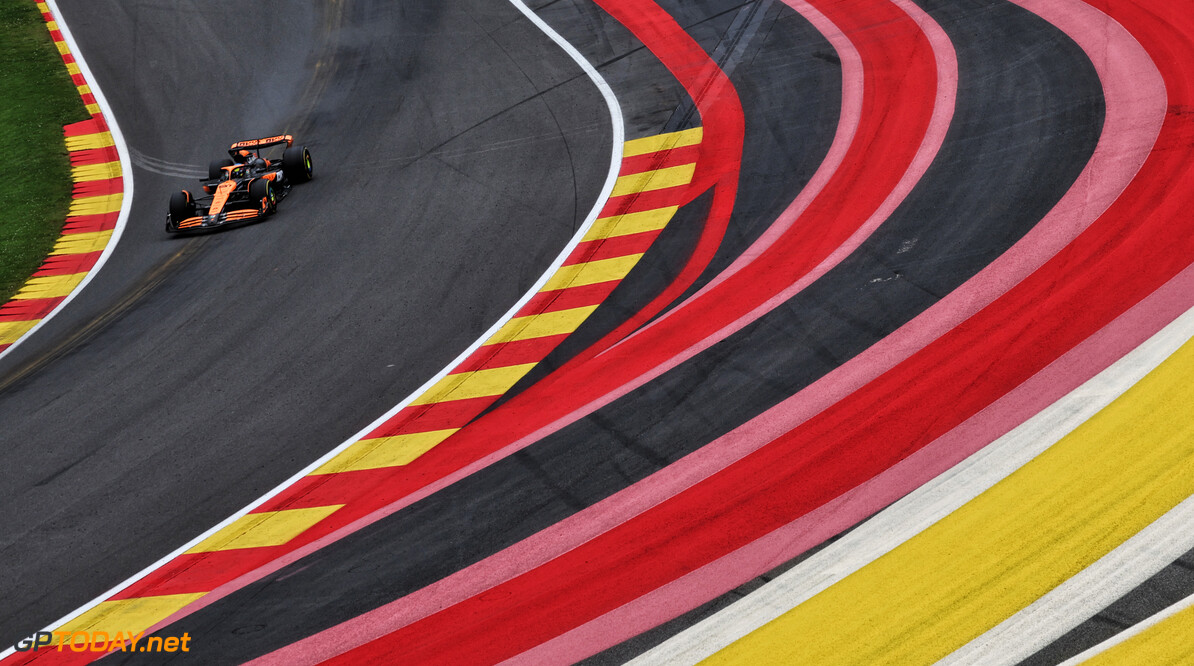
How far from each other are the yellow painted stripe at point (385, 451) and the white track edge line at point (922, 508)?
11.7 feet

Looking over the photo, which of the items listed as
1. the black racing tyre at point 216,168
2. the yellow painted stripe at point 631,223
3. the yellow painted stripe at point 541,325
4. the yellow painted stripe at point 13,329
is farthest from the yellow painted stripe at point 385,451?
the black racing tyre at point 216,168

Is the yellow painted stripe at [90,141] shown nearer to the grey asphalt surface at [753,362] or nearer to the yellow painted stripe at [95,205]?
the yellow painted stripe at [95,205]

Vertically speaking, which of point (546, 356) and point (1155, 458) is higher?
point (546, 356)

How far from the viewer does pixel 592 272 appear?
1266 cm

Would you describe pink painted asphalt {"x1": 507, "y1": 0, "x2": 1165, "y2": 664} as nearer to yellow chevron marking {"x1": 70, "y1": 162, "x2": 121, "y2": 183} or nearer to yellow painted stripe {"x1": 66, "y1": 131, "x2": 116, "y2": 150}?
yellow chevron marking {"x1": 70, "y1": 162, "x2": 121, "y2": 183}

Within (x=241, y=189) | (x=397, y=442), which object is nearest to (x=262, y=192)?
(x=241, y=189)

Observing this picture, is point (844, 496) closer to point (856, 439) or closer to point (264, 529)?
point (856, 439)

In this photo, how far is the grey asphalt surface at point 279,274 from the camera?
998cm

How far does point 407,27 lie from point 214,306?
10.8 m

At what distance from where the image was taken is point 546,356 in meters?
11.2

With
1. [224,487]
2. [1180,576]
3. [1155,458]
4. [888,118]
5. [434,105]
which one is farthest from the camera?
[434,105]

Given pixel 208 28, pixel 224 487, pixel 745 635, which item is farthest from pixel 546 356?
pixel 208 28

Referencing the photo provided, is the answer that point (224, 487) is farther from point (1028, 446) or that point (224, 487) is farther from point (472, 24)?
point (472, 24)

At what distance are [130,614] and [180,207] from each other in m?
8.28
